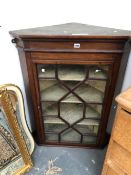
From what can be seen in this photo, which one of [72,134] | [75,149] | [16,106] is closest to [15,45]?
[16,106]

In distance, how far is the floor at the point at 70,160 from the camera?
1.40 meters

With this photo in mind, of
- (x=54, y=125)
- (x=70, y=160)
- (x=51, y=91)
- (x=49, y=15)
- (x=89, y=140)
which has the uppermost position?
(x=49, y=15)

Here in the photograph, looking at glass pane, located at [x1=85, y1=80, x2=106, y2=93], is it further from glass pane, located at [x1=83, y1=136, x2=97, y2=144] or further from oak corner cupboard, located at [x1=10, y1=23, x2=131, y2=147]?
glass pane, located at [x1=83, y1=136, x2=97, y2=144]

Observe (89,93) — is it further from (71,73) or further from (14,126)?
(14,126)

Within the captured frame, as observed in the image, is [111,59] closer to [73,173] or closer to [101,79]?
[101,79]

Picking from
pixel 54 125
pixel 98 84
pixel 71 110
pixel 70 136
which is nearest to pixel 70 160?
pixel 70 136

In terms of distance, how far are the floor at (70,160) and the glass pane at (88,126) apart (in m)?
0.21

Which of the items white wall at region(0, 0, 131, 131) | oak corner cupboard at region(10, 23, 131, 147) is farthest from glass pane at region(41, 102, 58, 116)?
white wall at region(0, 0, 131, 131)

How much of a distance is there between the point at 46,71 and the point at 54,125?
1.83 ft

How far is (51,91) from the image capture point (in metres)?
1.31

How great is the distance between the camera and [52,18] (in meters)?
1.19

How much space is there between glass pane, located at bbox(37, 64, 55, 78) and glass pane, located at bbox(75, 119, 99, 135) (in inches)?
19.9

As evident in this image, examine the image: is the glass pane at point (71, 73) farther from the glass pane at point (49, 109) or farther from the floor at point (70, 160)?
the floor at point (70, 160)

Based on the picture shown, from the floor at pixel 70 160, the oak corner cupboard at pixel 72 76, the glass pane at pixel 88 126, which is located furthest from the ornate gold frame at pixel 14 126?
the glass pane at pixel 88 126
